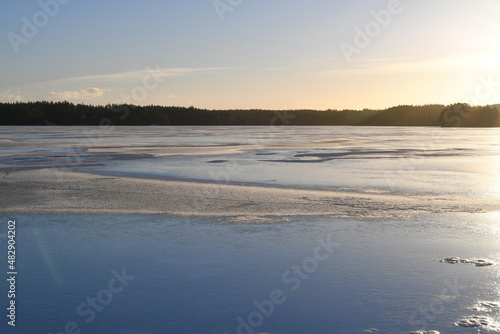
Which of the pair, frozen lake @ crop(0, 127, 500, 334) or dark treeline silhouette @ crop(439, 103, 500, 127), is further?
dark treeline silhouette @ crop(439, 103, 500, 127)

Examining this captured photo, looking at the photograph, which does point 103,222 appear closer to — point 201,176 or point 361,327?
point 361,327

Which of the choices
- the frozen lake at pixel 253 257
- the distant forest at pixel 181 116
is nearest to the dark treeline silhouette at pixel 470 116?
the distant forest at pixel 181 116

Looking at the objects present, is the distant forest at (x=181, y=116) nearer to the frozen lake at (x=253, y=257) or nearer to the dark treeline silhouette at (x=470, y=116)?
the dark treeline silhouette at (x=470, y=116)

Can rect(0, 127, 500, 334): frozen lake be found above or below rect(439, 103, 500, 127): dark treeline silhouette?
below

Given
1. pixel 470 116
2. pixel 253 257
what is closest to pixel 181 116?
pixel 470 116

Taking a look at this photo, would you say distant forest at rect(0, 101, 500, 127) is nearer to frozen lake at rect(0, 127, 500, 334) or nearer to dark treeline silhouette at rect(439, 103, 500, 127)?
dark treeline silhouette at rect(439, 103, 500, 127)

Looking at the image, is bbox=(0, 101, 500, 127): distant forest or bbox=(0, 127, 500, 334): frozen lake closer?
bbox=(0, 127, 500, 334): frozen lake

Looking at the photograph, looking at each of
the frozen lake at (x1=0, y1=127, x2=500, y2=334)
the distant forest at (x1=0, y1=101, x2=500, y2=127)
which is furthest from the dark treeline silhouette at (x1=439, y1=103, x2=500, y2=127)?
the frozen lake at (x1=0, y1=127, x2=500, y2=334)

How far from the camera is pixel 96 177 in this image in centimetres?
1382

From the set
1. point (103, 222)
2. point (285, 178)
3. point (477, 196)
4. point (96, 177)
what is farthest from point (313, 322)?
point (96, 177)

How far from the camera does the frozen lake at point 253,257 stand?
414 centimetres

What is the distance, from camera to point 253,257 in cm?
589

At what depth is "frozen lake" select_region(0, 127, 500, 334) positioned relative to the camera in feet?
13.6

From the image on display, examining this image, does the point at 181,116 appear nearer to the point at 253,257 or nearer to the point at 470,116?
the point at 470,116
